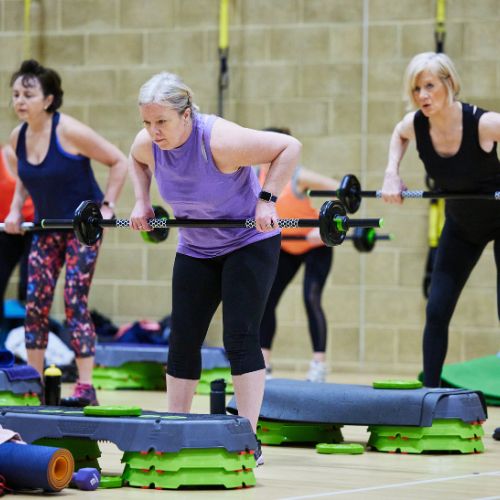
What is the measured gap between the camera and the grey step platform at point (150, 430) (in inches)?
140

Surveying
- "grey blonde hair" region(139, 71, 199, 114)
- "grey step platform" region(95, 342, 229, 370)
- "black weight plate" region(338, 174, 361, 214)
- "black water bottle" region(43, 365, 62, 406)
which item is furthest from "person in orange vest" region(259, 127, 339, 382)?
"grey blonde hair" region(139, 71, 199, 114)

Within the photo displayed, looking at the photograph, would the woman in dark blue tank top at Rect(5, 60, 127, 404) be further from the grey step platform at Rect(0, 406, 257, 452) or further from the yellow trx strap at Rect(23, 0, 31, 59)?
the yellow trx strap at Rect(23, 0, 31, 59)

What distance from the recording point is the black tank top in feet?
15.9

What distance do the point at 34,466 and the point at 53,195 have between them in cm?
234

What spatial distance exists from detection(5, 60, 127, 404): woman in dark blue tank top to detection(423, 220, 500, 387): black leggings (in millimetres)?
1521

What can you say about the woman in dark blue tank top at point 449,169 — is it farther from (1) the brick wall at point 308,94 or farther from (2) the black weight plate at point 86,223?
(1) the brick wall at point 308,94

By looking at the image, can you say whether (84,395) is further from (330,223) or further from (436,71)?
(436,71)

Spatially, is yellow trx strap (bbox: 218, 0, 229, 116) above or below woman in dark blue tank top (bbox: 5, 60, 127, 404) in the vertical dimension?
above

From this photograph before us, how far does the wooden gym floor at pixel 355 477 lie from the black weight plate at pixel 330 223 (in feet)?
2.48

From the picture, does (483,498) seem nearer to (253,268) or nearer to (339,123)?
(253,268)

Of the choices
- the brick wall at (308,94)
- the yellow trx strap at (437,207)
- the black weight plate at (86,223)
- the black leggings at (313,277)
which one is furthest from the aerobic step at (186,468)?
the brick wall at (308,94)

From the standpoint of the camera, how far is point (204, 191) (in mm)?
4020

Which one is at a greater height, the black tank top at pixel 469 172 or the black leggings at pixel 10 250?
the black tank top at pixel 469 172

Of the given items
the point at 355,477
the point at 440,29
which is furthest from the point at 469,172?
the point at 440,29
